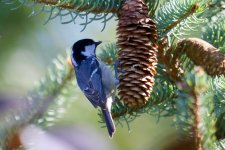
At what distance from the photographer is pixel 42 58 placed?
3170 mm

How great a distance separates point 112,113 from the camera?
6.00 ft

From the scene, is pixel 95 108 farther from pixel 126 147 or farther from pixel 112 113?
pixel 112 113

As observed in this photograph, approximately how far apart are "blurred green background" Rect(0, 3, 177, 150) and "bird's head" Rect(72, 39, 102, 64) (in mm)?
70

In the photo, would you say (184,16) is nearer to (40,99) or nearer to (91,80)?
(40,99)

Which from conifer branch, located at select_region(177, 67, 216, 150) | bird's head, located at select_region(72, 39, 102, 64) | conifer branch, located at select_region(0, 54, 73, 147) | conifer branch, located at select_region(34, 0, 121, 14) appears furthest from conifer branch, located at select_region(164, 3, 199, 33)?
bird's head, located at select_region(72, 39, 102, 64)

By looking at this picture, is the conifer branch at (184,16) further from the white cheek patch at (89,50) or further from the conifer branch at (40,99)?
the white cheek patch at (89,50)

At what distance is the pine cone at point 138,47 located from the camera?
1.74 metres

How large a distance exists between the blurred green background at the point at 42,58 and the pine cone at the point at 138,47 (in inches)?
31.9

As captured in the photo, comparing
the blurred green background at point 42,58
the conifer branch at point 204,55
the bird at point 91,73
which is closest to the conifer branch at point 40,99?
the conifer branch at point 204,55

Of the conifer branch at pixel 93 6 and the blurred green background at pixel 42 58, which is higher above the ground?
the conifer branch at pixel 93 6

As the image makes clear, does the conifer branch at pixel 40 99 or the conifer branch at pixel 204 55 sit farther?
the conifer branch at pixel 204 55

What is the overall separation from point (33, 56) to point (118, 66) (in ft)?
4.59

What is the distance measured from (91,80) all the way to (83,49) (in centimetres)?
22

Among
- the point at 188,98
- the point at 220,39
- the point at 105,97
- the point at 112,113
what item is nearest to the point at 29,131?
the point at 188,98
